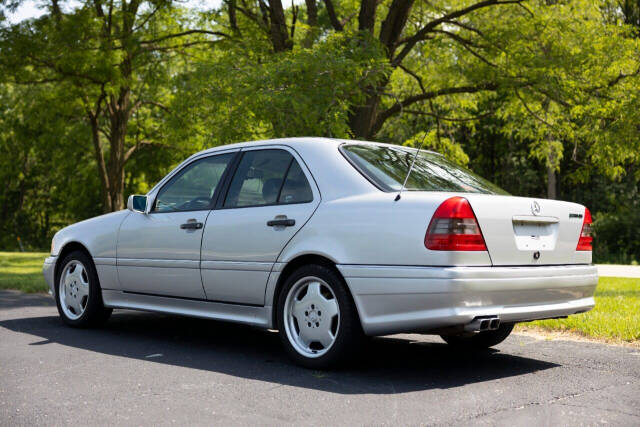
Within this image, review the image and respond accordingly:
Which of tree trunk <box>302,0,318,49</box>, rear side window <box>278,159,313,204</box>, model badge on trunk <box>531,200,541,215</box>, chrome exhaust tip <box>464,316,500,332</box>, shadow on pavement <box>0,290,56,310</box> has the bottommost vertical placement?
shadow on pavement <box>0,290,56,310</box>

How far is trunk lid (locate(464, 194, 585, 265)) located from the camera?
16.5ft

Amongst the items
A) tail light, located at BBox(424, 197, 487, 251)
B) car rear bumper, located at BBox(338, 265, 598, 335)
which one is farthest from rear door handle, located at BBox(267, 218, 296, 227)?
tail light, located at BBox(424, 197, 487, 251)

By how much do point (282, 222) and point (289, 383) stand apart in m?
1.21

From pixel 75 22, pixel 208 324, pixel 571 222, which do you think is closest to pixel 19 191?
pixel 75 22

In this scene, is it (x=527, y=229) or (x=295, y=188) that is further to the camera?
(x=295, y=188)

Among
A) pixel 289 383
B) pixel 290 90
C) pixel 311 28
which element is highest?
pixel 311 28

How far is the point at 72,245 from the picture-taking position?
7.74 m

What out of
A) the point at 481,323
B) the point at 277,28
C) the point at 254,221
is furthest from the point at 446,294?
the point at 277,28

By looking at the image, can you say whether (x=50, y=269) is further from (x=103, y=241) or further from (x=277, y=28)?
(x=277, y=28)

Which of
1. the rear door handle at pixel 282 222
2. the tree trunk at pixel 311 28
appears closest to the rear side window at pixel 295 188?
the rear door handle at pixel 282 222

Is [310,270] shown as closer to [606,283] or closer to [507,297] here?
[507,297]

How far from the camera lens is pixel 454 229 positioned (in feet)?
16.0

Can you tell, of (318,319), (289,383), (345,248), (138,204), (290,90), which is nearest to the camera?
(289,383)

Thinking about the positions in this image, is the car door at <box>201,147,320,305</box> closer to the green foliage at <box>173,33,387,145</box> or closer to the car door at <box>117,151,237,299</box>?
the car door at <box>117,151,237,299</box>
